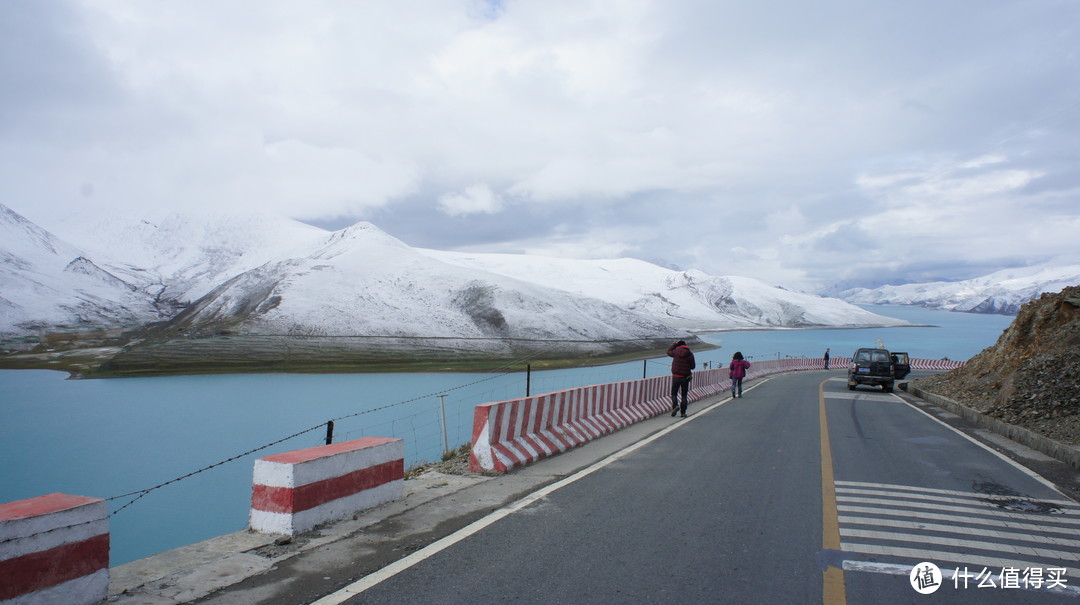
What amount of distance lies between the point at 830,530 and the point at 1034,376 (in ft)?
45.9

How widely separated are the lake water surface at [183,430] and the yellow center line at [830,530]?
4.95m

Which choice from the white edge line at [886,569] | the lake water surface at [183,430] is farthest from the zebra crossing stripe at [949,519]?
the lake water surface at [183,430]

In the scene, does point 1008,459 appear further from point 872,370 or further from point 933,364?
point 933,364

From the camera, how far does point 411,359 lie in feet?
266

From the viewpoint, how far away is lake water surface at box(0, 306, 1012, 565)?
21.6 metres

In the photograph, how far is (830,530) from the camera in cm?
638

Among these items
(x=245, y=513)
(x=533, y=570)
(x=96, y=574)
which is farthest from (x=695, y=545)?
(x=245, y=513)

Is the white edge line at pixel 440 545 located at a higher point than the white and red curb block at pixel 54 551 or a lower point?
lower

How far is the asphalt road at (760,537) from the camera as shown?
15.7 feet

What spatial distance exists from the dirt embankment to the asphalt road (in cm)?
463

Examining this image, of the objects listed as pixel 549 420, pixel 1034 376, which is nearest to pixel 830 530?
pixel 549 420

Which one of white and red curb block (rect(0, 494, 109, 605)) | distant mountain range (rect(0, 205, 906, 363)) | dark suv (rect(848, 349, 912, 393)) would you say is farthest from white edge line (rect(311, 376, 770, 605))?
distant mountain range (rect(0, 205, 906, 363))

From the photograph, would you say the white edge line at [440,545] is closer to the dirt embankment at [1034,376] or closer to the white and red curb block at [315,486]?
the white and red curb block at [315,486]

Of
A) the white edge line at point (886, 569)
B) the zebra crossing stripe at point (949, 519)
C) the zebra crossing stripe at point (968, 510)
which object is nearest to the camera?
the white edge line at point (886, 569)
